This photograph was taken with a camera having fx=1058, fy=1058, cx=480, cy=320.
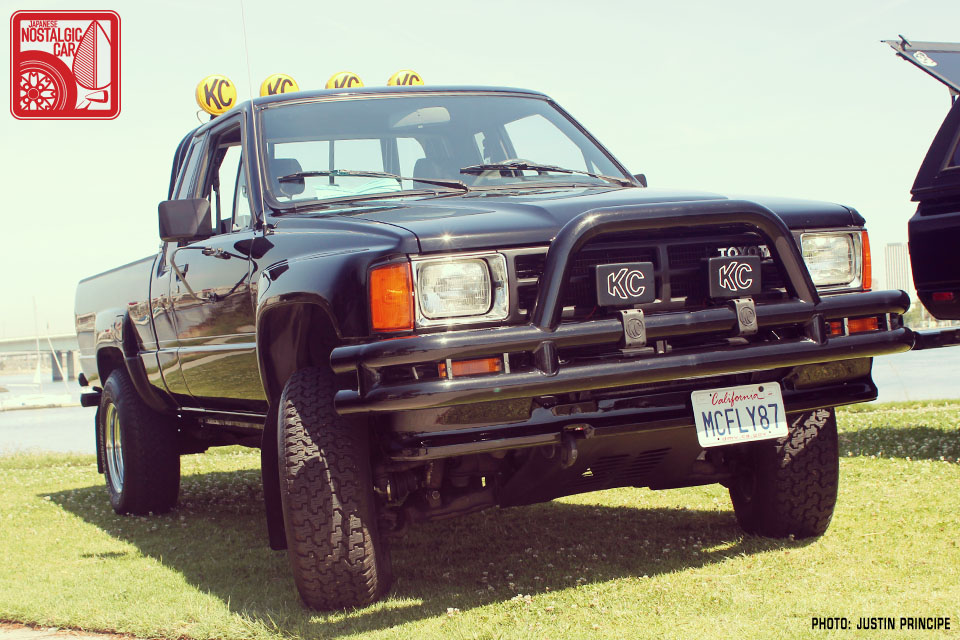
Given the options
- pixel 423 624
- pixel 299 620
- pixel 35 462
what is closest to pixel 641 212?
pixel 423 624

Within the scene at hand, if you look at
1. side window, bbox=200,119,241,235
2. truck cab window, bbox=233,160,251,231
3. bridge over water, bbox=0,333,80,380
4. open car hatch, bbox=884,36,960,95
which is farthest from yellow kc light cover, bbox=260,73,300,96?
bridge over water, bbox=0,333,80,380

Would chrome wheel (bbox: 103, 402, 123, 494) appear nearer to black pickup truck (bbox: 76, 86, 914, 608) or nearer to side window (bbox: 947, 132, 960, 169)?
black pickup truck (bbox: 76, 86, 914, 608)

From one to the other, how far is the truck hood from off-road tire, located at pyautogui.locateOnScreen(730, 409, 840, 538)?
0.95 meters

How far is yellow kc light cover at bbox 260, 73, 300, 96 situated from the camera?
29.1 ft

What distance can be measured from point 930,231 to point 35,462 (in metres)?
8.81

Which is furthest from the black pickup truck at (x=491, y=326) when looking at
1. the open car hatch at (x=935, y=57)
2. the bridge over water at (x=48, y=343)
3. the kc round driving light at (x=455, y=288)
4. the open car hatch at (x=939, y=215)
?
the bridge over water at (x=48, y=343)

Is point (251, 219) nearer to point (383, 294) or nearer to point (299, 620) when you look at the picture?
point (383, 294)

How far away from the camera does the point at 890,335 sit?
4.04 metres

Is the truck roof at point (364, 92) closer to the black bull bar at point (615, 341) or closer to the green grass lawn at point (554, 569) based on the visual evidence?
the black bull bar at point (615, 341)

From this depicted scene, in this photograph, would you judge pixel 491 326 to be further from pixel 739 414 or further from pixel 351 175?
pixel 351 175

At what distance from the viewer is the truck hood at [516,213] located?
3590 mm

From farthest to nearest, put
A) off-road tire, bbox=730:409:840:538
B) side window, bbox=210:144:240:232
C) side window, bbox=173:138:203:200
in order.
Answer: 1. side window, bbox=173:138:203:200
2. side window, bbox=210:144:240:232
3. off-road tire, bbox=730:409:840:538

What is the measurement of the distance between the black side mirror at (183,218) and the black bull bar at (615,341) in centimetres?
161

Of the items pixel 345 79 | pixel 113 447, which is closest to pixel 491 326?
pixel 113 447
